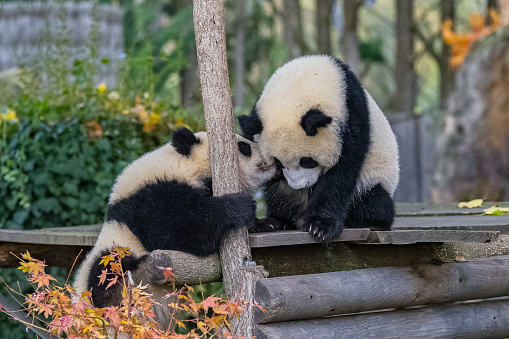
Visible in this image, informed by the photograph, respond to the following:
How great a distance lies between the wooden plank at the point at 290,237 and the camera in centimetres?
334

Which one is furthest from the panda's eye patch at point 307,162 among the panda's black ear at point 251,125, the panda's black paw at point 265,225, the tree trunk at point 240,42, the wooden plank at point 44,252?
the tree trunk at point 240,42

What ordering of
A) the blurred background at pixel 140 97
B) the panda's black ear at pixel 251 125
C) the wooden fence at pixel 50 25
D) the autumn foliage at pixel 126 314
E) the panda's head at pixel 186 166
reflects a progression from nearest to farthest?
the autumn foliage at pixel 126 314 < the panda's head at pixel 186 166 < the panda's black ear at pixel 251 125 < the blurred background at pixel 140 97 < the wooden fence at pixel 50 25

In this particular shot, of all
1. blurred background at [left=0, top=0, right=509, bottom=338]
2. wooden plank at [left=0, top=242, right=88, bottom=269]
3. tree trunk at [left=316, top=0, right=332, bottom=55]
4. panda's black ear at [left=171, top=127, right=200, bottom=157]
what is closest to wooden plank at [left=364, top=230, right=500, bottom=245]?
panda's black ear at [left=171, top=127, right=200, bottom=157]

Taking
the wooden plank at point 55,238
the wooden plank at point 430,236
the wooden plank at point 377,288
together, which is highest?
the wooden plank at point 430,236

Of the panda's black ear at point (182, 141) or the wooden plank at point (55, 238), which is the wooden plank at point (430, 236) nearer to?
the panda's black ear at point (182, 141)

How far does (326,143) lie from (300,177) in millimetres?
265

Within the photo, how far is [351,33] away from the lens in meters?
10.7

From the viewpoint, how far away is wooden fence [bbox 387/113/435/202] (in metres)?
10.5

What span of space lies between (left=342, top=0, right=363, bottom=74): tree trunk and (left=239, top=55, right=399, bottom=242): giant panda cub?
21.3 feet

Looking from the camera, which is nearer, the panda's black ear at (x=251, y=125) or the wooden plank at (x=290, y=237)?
the wooden plank at (x=290, y=237)

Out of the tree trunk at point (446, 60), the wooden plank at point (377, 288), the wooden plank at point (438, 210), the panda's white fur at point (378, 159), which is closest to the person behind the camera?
the wooden plank at point (377, 288)

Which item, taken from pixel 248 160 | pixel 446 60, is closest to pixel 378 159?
pixel 248 160

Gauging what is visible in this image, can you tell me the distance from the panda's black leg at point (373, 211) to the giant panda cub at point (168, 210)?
0.67m

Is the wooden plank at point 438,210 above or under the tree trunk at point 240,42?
under
